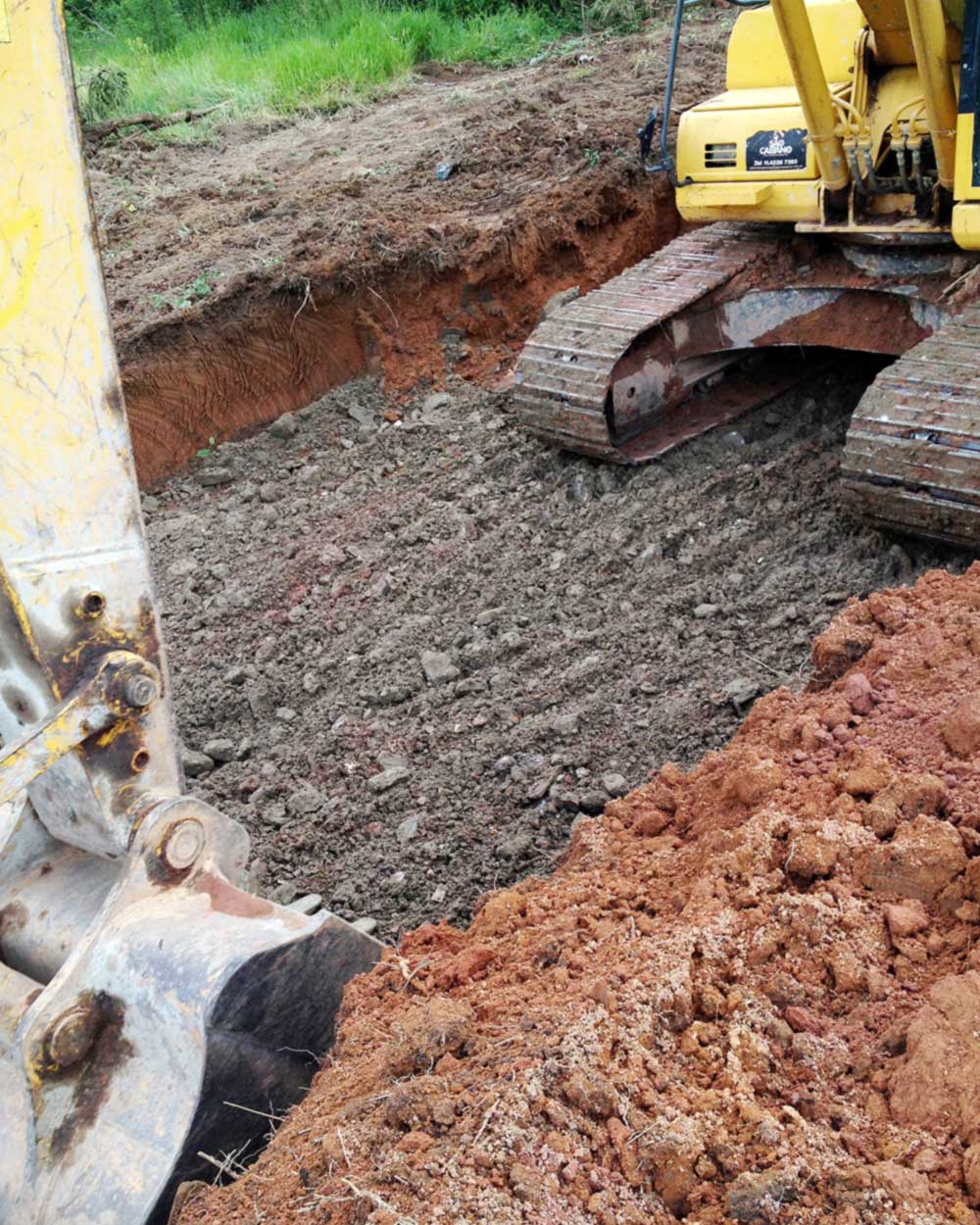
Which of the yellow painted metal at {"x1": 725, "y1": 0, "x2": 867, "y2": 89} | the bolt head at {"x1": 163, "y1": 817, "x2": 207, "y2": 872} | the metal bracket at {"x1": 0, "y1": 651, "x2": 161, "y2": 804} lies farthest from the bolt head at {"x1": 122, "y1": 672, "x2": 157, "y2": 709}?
the yellow painted metal at {"x1": 725, "y1": 0, "x2": 867, "y2": 89}

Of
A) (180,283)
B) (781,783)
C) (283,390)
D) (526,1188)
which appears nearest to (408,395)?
(283,390)

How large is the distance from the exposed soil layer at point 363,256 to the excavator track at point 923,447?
3294 millimetres

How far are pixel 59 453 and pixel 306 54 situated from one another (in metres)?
11.5

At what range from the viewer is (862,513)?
503 centimetres

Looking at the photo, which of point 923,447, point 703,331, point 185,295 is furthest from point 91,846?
point 185,295

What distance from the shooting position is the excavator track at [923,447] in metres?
4.68

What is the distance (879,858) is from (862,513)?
A: 277cm

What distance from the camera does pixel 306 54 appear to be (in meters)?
12.6

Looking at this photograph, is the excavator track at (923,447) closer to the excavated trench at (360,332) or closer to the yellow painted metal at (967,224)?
the yellow painted metal at (967,224)

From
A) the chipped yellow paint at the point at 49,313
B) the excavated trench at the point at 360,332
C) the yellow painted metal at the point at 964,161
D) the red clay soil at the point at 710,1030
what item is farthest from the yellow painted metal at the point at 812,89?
the chipped yellow paint at the point at 49,313

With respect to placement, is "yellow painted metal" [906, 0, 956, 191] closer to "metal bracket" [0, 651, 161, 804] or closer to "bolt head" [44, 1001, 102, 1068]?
"metal bracket" [0, 651, 161, 804]

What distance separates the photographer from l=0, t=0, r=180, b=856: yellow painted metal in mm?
2189

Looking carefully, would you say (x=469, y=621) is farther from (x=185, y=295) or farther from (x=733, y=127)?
(x=185, y=295)

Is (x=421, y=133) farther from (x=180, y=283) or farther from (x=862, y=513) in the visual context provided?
(x=862, y=513)
